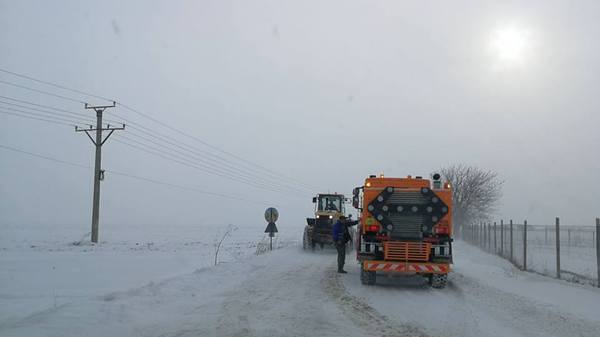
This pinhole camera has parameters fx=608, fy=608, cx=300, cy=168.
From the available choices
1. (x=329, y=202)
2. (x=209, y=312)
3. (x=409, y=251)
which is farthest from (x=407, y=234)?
(x=329, y=202)

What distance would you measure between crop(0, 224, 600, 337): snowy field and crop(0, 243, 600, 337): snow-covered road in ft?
0.06

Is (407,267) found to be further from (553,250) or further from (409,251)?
(553,250)

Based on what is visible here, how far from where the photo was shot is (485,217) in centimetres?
6600

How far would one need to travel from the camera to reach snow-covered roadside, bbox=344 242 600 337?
987cm

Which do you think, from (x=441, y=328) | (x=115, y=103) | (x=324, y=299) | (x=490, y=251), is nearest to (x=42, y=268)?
(x=324, y=299)

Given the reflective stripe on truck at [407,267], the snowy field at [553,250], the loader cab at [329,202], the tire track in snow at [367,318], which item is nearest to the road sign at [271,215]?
the loader cab at [329,202]

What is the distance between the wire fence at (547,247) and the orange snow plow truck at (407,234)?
157 inches

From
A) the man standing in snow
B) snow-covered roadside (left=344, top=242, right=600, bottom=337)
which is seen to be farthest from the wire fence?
the man standing in snow

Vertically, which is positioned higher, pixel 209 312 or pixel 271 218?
pixel 271 218

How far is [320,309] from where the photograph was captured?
11492 millimetres

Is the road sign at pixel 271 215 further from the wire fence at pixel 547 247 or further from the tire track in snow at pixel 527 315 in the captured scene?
the tire track in snow at pixel 527 315

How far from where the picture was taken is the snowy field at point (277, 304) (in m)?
9.41

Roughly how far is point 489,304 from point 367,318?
11.3 feet

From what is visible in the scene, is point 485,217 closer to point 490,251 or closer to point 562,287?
point 490,251
